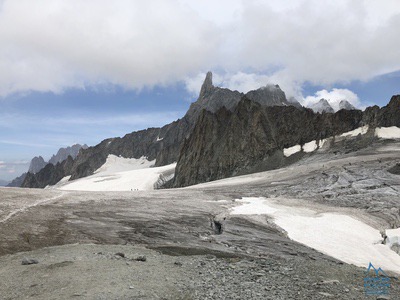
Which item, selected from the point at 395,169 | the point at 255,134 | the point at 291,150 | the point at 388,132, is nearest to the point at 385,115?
the point at 388,132

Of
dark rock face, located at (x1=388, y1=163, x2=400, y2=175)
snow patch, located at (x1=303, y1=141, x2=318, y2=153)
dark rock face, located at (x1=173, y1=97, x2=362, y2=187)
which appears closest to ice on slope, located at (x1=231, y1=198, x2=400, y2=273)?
dark rock face, located at (x1=388, y1=163, x2=400, y2=175)

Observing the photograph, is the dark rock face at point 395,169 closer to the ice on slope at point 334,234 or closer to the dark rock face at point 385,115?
the ice on slope at point 334,234

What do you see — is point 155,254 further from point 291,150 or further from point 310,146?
point 291,150

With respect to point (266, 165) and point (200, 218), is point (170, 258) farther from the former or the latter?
point (266, 165)

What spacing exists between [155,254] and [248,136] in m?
90.5

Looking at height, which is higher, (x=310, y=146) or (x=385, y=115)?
(x=385, y=115)

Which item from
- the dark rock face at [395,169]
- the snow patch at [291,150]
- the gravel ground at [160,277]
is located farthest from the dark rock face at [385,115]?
the gravel ground at [160,277]

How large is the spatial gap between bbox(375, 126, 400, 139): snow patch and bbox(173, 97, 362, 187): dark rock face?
33.9 ft

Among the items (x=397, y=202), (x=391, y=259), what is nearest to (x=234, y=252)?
(x=391, y=259)

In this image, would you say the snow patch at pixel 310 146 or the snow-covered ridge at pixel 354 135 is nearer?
the snow-covered ridge at pixel 354 135

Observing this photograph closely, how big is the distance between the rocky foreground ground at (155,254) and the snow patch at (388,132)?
5153cm

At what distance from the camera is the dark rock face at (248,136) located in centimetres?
9212

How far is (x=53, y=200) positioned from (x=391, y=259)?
23.3 metres

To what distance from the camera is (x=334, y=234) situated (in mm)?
22766
